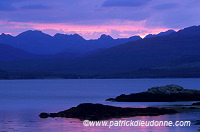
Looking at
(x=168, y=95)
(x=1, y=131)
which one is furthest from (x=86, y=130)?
(x=168, y=95)

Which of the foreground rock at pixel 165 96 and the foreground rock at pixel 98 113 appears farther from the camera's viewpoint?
the foreground rock at pixel 165 96

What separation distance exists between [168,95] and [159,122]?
1261 inches

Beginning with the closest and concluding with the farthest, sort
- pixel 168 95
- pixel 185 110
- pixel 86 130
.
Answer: pixel 86 130 < pixel 185 110 < pixel 168 95

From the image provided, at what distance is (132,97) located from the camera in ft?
266

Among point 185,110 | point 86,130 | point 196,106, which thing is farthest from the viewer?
point 196,106

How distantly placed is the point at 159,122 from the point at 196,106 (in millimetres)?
18312

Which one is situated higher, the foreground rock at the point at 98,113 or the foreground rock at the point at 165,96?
the foreground rock at the point at 165,96

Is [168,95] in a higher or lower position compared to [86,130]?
higher

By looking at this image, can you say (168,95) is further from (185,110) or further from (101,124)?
(101,124)

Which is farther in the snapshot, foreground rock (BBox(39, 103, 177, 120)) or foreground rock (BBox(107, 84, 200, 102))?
foreground rock (BBox(107, 84, 200, 102))

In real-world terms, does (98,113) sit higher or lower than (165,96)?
lower

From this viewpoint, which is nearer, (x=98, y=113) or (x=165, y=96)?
(x=98, y=113)

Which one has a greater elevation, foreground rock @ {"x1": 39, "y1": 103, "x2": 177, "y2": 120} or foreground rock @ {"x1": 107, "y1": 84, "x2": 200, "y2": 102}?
foreground rock @ {"x1": 107, "y1": 84, "x2": 200, "y2": 102}

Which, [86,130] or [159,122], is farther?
[159,122]
